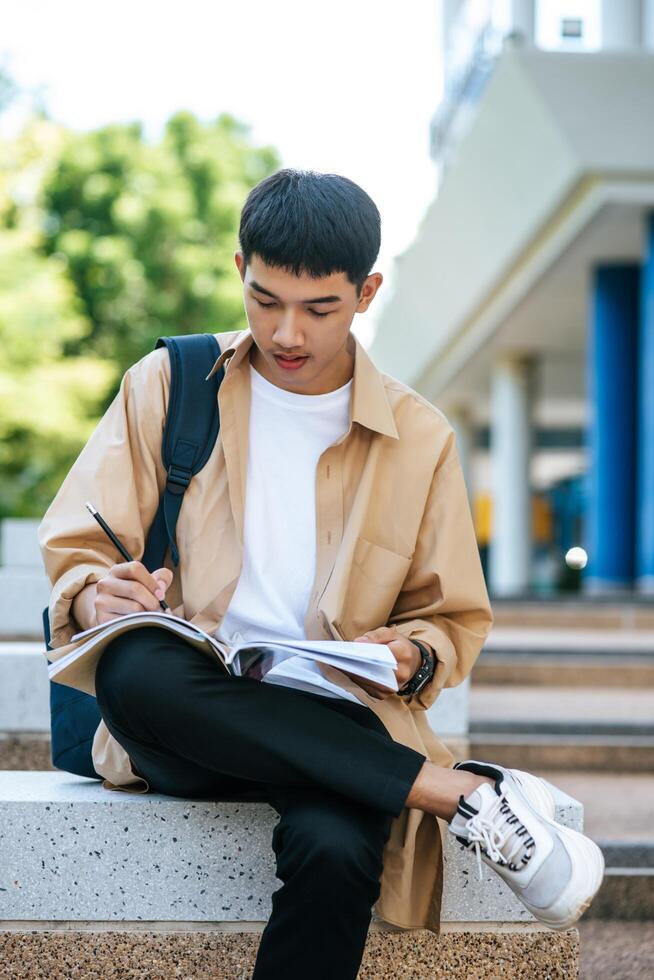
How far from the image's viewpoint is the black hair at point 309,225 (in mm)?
2703

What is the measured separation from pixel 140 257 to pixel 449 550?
26.2 m

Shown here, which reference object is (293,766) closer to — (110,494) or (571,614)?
(110,494)

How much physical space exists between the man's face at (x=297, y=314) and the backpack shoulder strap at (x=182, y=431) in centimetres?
17

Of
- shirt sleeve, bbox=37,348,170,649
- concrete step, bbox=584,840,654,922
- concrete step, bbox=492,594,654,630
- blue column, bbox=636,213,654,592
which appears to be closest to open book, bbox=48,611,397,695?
shirt sleeve, bbox=37,348,170,649

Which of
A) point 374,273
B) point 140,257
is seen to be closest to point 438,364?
point 140,257

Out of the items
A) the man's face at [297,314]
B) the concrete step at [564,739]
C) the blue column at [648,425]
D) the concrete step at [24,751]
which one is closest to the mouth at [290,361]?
the man's face at [297,314]

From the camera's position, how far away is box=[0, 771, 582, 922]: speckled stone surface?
2.76m

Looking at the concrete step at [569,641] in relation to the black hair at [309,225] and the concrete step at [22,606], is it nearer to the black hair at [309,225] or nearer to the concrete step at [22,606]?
the concrete step at [22,606]

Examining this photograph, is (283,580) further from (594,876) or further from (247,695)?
(594,876)

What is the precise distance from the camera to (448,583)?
9.43 feet

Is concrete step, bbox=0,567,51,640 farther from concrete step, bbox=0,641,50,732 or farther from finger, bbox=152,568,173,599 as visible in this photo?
finger, bbox=152,568,173,599

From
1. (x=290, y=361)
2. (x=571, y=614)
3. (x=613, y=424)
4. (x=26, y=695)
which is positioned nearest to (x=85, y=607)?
(x=290, y=361)

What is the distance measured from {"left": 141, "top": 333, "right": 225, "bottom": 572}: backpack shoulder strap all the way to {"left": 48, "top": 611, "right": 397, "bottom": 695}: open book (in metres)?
0.34

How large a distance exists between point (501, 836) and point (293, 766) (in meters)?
0.41
